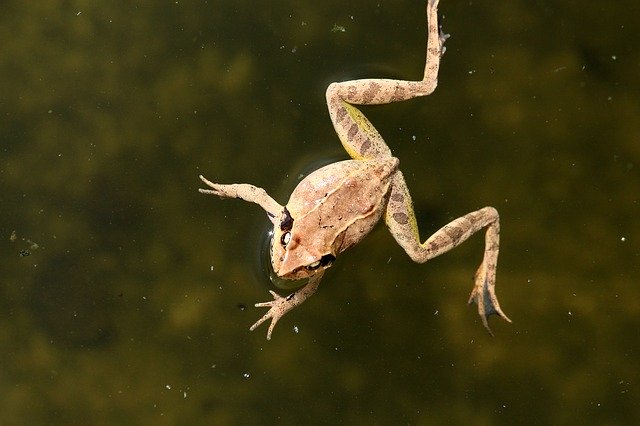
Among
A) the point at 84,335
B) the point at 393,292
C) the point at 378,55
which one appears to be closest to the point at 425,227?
the point at 393,292

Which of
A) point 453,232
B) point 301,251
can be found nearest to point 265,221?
point 301,251

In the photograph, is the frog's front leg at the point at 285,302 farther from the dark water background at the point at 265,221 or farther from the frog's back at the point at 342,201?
the frog's back at the point at 342,201

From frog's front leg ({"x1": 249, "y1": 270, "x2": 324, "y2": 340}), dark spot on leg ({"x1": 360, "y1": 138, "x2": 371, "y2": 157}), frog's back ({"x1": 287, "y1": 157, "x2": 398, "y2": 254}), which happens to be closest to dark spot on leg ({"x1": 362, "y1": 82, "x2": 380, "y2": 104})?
dark spot on leg ({"x1": 360, "y1": 138, "x2": 371, "y2": 157})

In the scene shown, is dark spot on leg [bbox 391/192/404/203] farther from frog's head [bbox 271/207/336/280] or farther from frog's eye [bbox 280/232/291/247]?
frog's eye [bbox 280/232/291/247]

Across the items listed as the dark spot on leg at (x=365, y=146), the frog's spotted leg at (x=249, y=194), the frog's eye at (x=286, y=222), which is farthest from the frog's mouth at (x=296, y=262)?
the dark spot on leg at (x=365, y=146)

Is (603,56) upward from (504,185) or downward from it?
upward

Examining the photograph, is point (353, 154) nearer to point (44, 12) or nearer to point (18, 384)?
point (44, 12)
